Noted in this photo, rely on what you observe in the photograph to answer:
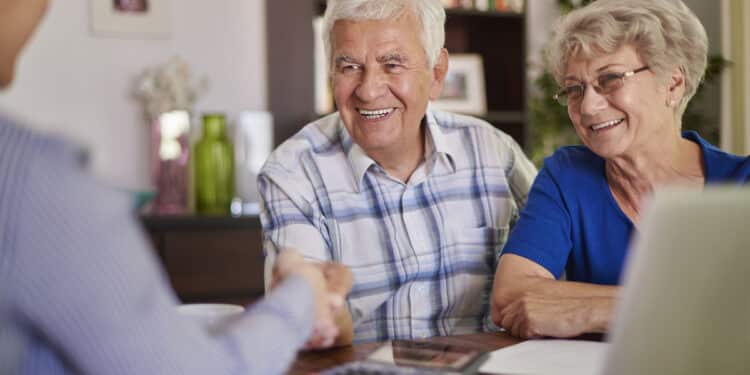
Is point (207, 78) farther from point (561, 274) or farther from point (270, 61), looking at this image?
point (561, 274)

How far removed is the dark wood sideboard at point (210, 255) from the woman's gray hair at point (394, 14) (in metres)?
1.52

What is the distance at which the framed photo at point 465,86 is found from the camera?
4.24 m

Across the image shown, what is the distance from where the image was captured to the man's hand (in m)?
1.56

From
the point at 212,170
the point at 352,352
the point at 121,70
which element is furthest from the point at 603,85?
the point at 121,70

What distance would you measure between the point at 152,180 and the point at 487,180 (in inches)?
83.8

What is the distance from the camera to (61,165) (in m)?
0.72

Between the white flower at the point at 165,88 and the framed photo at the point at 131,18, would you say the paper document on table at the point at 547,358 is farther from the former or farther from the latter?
the framed photo at the point at 131,18

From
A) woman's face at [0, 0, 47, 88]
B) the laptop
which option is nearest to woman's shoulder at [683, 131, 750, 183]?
the laptop

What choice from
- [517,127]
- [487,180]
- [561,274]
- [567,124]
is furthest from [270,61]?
[561,274]

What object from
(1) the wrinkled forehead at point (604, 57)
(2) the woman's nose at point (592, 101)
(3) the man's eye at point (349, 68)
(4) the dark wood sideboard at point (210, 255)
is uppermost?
(1) the wrinkled forehead at point (604, 57)

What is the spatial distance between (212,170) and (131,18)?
0.79 m

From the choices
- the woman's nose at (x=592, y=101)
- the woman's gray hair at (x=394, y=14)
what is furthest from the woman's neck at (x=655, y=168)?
the woman's gray hair at (x=394, y=14)

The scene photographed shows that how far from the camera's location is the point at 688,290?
862 millimetres

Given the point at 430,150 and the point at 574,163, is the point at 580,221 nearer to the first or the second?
the point at 574,163
